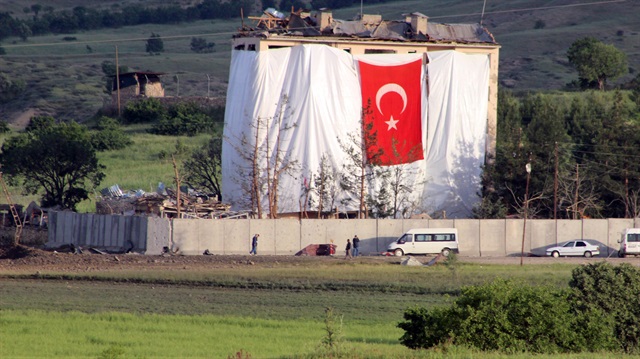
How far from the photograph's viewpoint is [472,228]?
5912 cm

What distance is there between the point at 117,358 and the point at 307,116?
4459 cm

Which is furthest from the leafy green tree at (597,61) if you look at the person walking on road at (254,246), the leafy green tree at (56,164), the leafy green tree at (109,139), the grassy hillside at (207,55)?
the person walking on road at (254,246)

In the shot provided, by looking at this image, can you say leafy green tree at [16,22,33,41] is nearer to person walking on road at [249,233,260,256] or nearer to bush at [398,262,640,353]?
person walking on road at [249,233,260,256]

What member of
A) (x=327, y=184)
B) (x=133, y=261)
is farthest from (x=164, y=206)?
(x=327, y=184)

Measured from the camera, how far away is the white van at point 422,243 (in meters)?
55.6

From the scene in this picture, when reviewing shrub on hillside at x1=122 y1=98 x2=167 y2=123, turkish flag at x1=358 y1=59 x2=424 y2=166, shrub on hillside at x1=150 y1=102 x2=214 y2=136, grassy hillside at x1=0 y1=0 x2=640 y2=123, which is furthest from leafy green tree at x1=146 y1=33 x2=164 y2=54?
turkish flag at x1=358 y1=59 x2=424 y2=166

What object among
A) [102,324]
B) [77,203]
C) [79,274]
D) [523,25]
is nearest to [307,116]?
[77,203]

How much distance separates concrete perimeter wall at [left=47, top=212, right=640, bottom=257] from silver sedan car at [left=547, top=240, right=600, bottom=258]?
1589mm

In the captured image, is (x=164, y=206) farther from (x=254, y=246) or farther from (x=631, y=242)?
(x=631, y=242)

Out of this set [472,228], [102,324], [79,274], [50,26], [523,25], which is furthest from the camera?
[50,26]

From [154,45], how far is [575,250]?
4973 inches

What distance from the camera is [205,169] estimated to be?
7512cm

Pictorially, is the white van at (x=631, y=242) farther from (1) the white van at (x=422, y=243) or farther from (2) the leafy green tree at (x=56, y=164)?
(2) the leafy green tree at (x=56, y=164)

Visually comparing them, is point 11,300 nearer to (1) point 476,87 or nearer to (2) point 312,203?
(2) point 312,203
